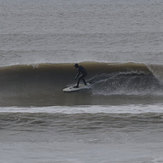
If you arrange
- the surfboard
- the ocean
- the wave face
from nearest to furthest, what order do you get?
1. the ocean
2. the wave face
3. the surfboard

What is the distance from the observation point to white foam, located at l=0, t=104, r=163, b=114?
17297 millimetres

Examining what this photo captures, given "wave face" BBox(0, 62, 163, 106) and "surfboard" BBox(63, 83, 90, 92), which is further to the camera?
"surfboard" BBox(63, 83, 90, 92)

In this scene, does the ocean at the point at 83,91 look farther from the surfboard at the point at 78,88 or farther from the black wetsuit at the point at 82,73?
the black wetsuit at the point at 82,73

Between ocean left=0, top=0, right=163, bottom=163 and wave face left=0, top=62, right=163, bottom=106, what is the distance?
1.5 inches

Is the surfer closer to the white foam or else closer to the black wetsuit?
the black wetsuit

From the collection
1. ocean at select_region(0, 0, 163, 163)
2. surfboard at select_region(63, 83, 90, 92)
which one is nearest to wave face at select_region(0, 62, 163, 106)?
ocean at select_region(0, 0, 163, 163)

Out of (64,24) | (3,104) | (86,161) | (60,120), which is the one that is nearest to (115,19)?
(64,24)

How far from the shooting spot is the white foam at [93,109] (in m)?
17.3

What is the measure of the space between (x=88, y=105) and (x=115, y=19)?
22.1 meters

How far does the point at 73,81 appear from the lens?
22.9 m

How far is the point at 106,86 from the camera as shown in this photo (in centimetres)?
2131

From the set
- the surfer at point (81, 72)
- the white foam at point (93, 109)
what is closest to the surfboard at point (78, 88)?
the surfer at point (81, 72)

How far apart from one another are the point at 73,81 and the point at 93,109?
523 cm

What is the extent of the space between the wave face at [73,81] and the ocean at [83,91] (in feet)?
0.13
